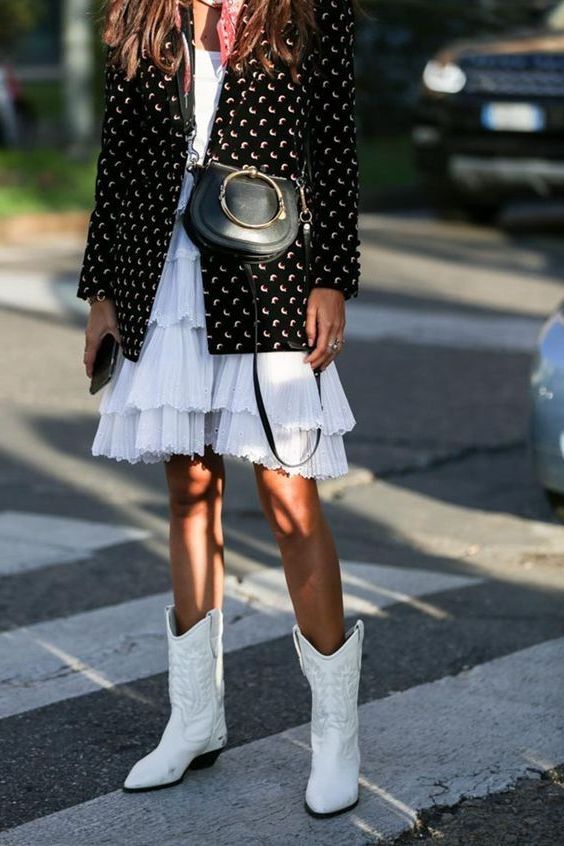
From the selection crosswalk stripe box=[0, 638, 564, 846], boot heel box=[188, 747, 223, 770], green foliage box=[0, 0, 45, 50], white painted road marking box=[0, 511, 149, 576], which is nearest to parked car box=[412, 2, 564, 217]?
white painted road marking box=[0, 511, 149, 576]

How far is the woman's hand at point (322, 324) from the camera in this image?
315cm

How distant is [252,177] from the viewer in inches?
122

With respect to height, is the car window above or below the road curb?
above

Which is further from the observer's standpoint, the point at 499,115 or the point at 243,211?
the point at 499,115

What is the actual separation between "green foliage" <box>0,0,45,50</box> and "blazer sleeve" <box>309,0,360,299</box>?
25.9 metres

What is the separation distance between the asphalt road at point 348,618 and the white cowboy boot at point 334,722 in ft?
0.21

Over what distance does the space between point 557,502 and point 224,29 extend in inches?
117

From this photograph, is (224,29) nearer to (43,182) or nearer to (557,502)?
(557,502)

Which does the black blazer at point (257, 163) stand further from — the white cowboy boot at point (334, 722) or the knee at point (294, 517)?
the white cowboy boot at point (334, 722)

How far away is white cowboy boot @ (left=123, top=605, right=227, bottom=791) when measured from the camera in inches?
132

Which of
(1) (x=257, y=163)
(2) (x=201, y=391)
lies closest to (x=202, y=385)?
(2) (x=201, y=391)

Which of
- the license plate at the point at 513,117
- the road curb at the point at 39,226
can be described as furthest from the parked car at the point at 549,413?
the road curb at the point at 39,226

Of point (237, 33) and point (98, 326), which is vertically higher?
point (237, 33)

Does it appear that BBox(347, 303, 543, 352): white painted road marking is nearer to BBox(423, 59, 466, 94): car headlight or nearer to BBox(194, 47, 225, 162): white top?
BBox(423, 59, 466, 94): car headlight
